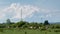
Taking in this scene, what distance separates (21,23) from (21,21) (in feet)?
2.93

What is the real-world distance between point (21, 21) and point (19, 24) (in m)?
1.30

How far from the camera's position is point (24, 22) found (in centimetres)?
4312

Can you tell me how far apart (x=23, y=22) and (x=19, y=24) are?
166 cm

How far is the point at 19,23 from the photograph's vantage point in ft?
138

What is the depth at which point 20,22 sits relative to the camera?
42.4 metres

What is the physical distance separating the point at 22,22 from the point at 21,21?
45cm

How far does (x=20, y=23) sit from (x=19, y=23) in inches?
11.9

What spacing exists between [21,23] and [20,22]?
2.13ft

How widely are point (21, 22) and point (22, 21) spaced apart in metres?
0.48

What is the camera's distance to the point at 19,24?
41562 mm

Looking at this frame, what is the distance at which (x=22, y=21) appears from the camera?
4259 centimetres

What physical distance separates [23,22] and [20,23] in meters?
1.18

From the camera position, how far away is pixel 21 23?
137 feet

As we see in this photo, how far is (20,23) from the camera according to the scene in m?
42.0
